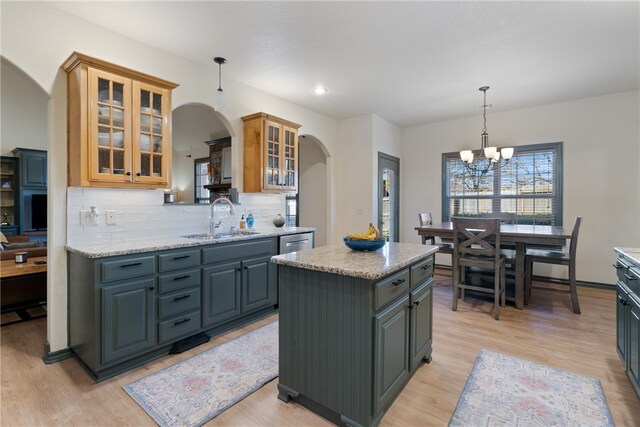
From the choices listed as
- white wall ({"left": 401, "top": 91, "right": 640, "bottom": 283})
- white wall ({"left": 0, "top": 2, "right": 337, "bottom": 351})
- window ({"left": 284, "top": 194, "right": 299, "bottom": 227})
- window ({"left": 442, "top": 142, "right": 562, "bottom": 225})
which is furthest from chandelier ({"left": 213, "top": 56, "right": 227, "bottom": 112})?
white wall ({"left": 401, "top": 91, "right": 640, "bottom": 283})

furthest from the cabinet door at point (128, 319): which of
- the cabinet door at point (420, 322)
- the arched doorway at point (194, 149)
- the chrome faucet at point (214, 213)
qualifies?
the arched doorway at point (194, 149)

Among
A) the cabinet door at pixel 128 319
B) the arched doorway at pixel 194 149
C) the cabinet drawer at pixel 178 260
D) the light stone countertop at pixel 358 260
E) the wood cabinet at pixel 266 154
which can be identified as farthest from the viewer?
the arched doorway at pixel 194 149

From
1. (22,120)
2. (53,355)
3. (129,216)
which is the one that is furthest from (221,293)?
(22,120)

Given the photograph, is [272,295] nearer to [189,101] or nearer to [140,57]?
[189,101]

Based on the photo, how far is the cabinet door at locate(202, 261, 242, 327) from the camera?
9.18 feet

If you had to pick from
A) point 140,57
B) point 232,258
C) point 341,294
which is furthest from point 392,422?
point 140,57

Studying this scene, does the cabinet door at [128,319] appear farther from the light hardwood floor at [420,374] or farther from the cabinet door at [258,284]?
the cabinet door at [258,284]

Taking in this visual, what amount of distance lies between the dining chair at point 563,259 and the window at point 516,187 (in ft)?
3.69

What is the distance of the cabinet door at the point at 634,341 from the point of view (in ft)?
6.00

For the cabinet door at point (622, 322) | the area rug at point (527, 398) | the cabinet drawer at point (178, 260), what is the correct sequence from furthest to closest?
the cabinet drawer at point (178, 260) → the cabinet door at point (622, 322) → the area rug at point (527, 398)

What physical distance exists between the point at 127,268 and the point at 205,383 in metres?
1.00

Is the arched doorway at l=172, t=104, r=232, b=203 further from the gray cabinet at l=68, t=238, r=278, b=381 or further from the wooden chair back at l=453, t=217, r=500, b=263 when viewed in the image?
the wooden chair back at l=453, t=217, r=500, b=263

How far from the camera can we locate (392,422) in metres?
1.79

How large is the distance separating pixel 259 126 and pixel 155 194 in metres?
1.40
